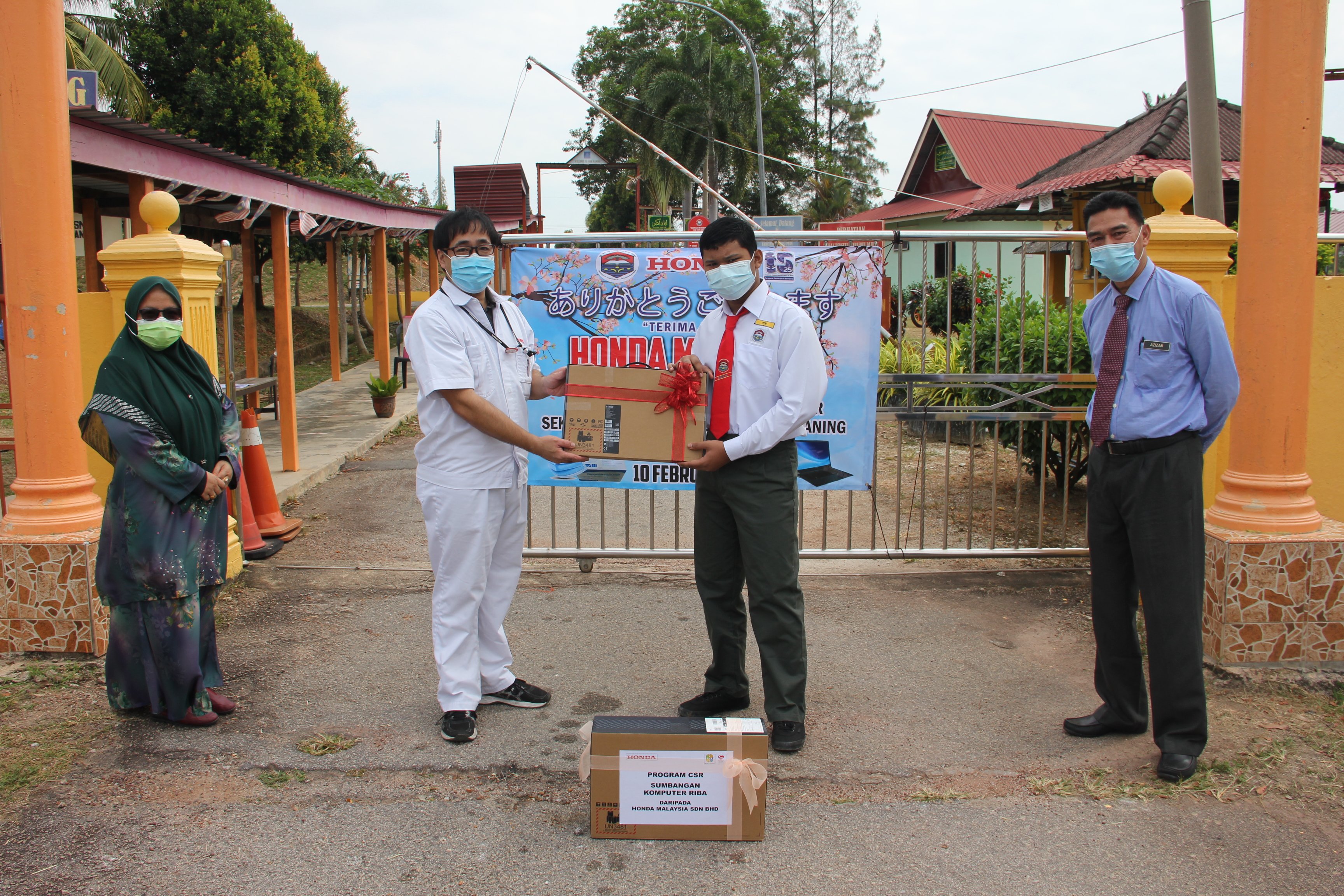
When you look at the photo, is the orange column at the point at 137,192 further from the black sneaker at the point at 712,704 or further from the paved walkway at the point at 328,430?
the black sneaker at the point at 712,704

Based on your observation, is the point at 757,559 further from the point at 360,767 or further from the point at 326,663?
the point at 326,663

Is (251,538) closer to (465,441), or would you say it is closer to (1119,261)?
(465,441)

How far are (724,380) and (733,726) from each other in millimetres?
1271

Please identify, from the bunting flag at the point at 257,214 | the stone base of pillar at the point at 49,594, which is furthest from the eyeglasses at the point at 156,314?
the bunting flag at the point at 257,214

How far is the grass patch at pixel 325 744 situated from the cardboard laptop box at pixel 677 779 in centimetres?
110

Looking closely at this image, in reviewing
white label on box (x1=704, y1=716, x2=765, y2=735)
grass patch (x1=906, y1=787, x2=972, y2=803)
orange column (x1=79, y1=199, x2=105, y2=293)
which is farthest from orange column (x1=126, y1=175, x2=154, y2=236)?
grass patch (x1=906, y1=787, x2=972, y2=803)

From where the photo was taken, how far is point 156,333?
11.8 feet

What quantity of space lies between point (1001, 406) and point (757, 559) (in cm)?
241

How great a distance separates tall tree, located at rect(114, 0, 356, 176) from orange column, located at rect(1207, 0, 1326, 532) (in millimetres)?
20479

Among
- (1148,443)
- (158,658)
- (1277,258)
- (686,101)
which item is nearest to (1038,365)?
(1277,258)

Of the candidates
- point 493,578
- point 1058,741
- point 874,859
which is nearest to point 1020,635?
point 1058,741

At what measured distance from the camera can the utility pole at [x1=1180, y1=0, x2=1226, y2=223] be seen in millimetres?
5305

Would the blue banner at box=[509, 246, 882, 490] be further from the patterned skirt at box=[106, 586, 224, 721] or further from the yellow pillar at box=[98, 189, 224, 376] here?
the patterned skirt at box=[106, 586, 224, 721]

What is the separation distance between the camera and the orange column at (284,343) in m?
8.66
